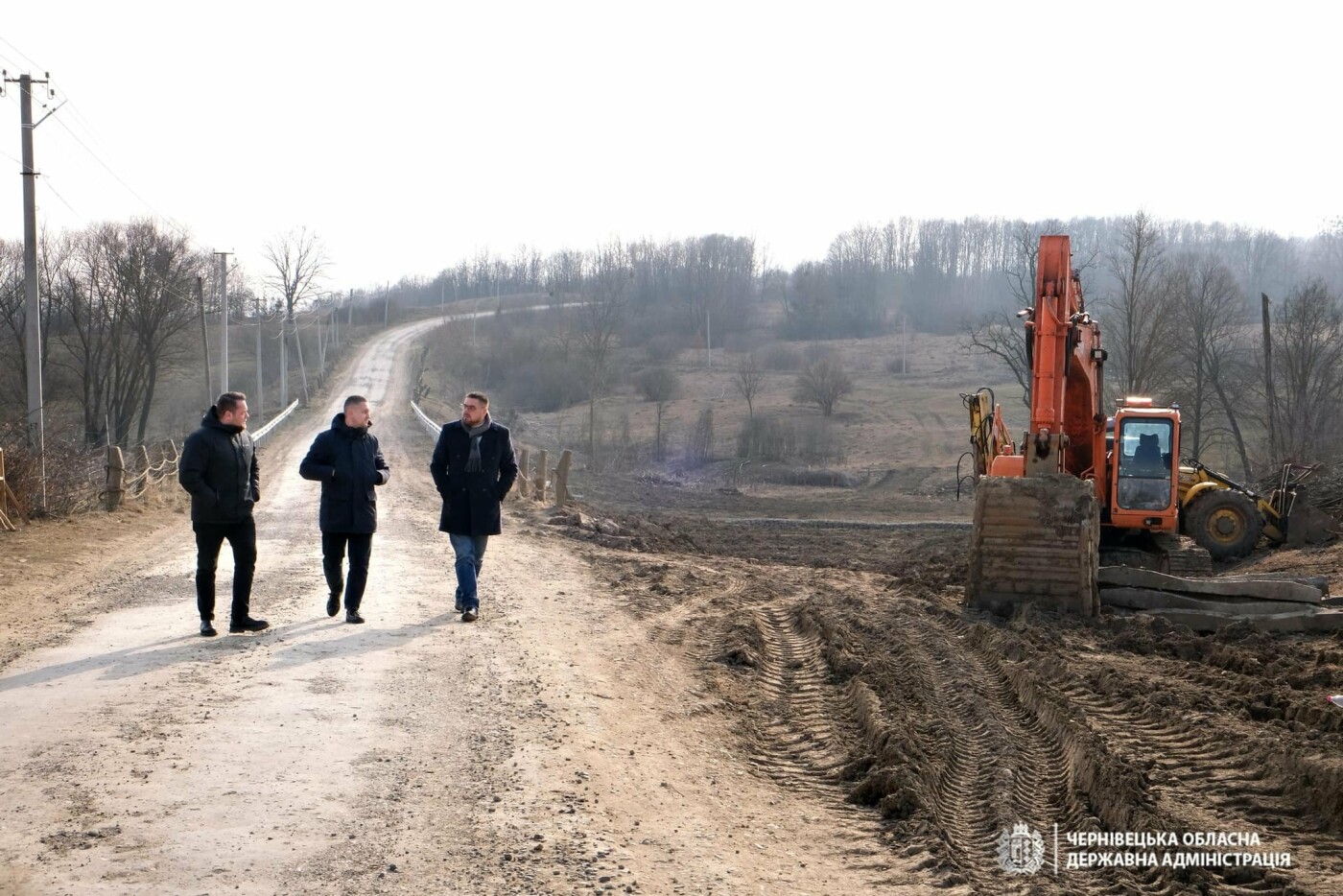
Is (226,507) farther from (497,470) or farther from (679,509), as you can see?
(679,509)

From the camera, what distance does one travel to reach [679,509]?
106 ft

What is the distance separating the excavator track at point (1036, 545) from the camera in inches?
491

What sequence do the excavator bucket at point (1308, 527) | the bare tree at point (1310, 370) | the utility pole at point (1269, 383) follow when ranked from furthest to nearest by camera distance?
the bare tree at point (1310, 370)
the utility pole at point (1269, 383)
the excavator bucket at point (1308, 527)

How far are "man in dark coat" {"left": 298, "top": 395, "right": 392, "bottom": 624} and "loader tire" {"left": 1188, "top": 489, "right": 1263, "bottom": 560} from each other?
15241 millimetres

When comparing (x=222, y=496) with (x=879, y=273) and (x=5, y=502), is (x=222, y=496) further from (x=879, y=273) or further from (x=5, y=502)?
(x=879, y=273)

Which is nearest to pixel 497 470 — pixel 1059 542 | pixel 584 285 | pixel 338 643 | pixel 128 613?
pixel 338 643

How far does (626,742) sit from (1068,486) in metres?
7.30

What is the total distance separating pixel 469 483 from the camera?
395 inches

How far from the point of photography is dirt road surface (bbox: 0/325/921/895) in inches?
190

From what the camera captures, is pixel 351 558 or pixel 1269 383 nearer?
pixel 351 558

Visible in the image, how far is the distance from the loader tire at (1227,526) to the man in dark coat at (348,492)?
1524 centimetres

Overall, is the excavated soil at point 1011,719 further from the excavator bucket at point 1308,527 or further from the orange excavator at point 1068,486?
the excavator bucket at point 1308,527

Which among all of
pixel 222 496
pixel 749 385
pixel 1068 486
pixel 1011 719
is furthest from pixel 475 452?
pixel 749 385

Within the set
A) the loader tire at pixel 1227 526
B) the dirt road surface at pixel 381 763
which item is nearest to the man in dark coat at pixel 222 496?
the dirt road surface at pixel 381 763
